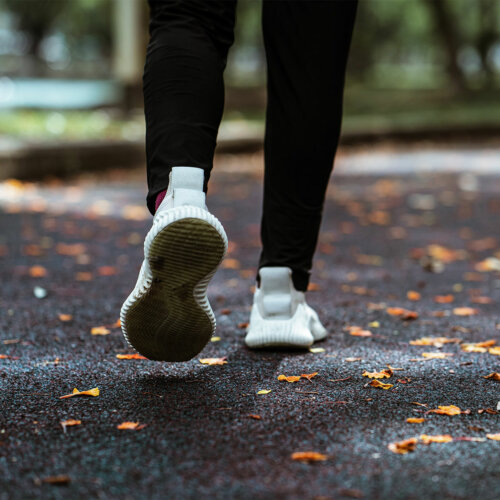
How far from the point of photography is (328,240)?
4867mm

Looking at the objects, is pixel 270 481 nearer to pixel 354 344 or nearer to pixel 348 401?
pixel 348 401

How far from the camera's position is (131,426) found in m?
1.73

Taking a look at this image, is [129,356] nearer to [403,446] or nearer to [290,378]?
[290,378]

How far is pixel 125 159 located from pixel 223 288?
5.48m

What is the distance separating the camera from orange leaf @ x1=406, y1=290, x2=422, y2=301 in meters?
3.27

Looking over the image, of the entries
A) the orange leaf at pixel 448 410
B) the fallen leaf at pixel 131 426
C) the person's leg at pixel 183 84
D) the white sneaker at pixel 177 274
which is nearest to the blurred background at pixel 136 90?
the person's leg at pixel 183 84

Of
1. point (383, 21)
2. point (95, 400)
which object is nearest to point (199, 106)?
point (95, 400)

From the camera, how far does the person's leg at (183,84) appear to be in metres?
1.91

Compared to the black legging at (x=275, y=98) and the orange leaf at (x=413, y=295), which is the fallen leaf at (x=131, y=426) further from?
the orange leaf at (x=413, y=295)

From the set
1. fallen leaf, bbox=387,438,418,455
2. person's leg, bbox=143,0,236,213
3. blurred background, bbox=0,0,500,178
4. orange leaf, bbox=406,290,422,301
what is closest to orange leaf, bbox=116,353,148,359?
person's leg, bbox=143,0,236,213

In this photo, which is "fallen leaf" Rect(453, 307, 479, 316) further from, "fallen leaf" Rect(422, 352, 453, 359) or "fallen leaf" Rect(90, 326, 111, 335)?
"fallen leaf" Rect(90, 326, 111, 335)

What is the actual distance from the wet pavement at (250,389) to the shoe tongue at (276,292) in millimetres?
120

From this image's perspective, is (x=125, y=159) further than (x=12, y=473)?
Yes

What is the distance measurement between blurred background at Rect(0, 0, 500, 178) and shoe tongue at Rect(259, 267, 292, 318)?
200 inches
